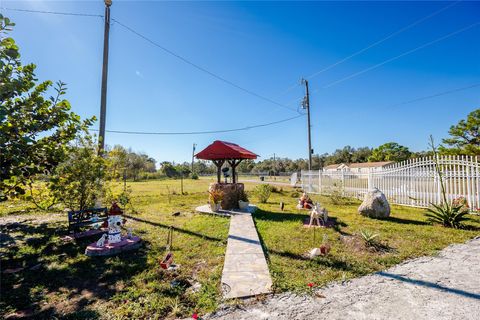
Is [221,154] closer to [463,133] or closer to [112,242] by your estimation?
[112,242]

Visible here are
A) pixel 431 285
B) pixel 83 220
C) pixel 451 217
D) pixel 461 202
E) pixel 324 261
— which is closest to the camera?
pixel 431 285

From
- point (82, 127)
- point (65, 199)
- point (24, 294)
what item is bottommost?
point (24, 294)

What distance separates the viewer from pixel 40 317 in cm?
305

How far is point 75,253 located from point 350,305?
5966 mm

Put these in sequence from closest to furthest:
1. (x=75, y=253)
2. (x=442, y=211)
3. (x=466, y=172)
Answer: (x=75, y=253)
(x=442, y=211)
(x=466, y=172)

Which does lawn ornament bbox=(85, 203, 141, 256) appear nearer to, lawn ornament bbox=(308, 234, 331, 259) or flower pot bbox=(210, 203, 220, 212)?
lawn ornament bbox=(308, 234, 331, 259)

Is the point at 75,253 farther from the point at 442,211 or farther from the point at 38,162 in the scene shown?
the point at 442,211

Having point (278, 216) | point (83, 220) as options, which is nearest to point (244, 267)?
point (278, 216)

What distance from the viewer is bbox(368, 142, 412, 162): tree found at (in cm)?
5988

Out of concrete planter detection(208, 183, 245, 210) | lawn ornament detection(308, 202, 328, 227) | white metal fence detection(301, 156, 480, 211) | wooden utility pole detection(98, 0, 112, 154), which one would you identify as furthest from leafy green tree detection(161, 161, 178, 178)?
lawn ornament detection(308, 202, 328, 227)

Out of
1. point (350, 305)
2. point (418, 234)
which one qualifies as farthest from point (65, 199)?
point (418, 234)

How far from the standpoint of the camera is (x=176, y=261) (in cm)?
484

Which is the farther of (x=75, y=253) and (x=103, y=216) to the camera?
(x=103, y=216)

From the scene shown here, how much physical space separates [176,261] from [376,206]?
25.2 ft
